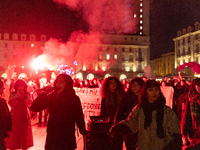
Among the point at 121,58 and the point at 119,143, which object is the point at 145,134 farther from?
the point at 121,58

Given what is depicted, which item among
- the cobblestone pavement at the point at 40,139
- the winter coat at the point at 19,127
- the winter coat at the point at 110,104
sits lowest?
the cobblestone pavement at the point at 40,139

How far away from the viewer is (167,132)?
273cm

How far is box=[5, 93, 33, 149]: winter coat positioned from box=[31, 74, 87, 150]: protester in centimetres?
197

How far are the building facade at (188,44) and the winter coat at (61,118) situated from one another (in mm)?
58316

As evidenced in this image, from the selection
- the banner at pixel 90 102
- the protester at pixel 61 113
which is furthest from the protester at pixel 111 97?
the banner at pixel 90 102

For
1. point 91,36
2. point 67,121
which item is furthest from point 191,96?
point 91,36

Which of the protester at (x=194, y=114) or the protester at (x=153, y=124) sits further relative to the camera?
the protester at (x=194, y=114)

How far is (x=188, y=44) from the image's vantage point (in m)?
61.1

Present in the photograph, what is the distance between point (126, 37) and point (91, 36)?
486 inches

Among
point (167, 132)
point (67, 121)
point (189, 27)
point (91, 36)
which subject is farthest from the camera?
point (91, 36)

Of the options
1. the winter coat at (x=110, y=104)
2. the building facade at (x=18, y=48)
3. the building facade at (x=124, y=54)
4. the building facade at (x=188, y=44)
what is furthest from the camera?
the building facade at (x=18, y=48)

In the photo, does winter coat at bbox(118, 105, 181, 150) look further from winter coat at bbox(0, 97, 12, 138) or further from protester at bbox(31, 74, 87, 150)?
winter coat at bbox(0, 97, 12, 138)

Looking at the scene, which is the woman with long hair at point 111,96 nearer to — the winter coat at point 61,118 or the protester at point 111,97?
the protester at point 111,97

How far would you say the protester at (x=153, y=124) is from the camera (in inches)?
106
